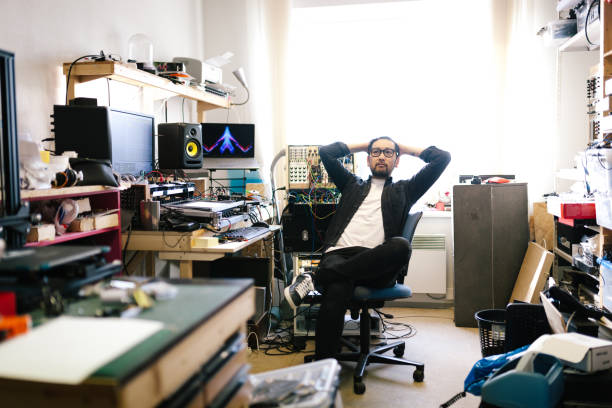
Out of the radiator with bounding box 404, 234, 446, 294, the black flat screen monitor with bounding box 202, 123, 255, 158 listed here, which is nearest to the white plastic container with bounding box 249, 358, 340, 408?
the black flat screen monitor with bounding box 202, 123, 255, 158

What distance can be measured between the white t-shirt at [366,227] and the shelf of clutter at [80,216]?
1182 millimetres

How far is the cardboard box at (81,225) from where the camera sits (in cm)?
215

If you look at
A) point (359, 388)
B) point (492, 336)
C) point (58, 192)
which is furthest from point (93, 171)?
point (492, 336)

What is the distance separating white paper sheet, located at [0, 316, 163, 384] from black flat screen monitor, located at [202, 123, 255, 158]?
2791 millimetres

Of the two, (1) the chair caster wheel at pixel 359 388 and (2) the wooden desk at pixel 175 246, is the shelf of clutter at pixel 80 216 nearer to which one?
(2) the wooden desk at pixel 175 246

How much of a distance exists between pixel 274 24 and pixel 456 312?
8.51 feet

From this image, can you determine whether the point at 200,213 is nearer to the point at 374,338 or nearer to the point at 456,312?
the point at 374,338

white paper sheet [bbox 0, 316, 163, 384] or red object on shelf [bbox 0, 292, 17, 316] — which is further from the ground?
red object on shelf [bbox 0, 292, 17, 316]

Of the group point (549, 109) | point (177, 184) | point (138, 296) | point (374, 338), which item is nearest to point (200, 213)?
point (177, 184)

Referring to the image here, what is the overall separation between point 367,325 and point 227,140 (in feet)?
5.46

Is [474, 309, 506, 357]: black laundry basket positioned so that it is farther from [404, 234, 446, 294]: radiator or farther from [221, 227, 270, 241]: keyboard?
[221, 227, 270, 241]: keyboard

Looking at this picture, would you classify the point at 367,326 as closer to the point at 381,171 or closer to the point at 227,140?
the point at 381,171

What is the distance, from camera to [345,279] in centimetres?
268

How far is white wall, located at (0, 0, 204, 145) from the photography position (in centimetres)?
245
